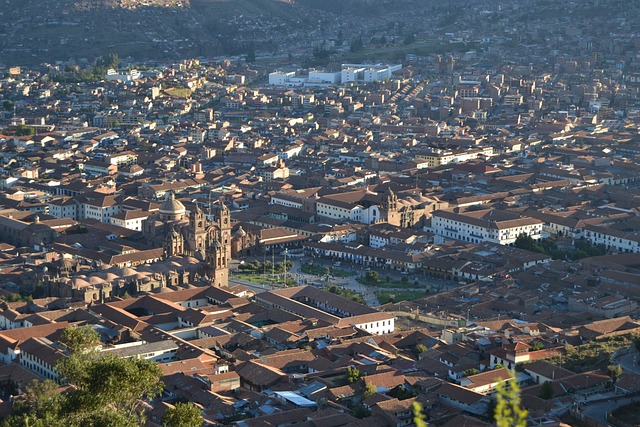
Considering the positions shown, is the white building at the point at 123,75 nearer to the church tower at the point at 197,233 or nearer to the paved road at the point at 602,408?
the church tower at the point at 197,233

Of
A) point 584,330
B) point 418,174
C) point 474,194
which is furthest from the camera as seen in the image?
point 418,174

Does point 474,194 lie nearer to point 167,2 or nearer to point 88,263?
point 88,263

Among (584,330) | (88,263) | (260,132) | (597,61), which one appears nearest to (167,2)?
(597,61)

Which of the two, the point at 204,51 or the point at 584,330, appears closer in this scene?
the point at 584,330

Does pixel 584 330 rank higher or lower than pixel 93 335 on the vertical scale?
lower

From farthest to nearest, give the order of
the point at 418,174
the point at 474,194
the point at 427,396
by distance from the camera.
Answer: the point at 418,174 → the point at 474,194 → the point at 427,396

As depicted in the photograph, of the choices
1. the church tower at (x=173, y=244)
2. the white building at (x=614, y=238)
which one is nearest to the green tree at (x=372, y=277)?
the church tower at (x=173, y=244)

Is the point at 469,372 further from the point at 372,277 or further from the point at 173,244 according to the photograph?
the point at 173,244

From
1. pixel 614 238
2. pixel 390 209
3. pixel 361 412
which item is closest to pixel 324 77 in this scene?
pixel 390 209
